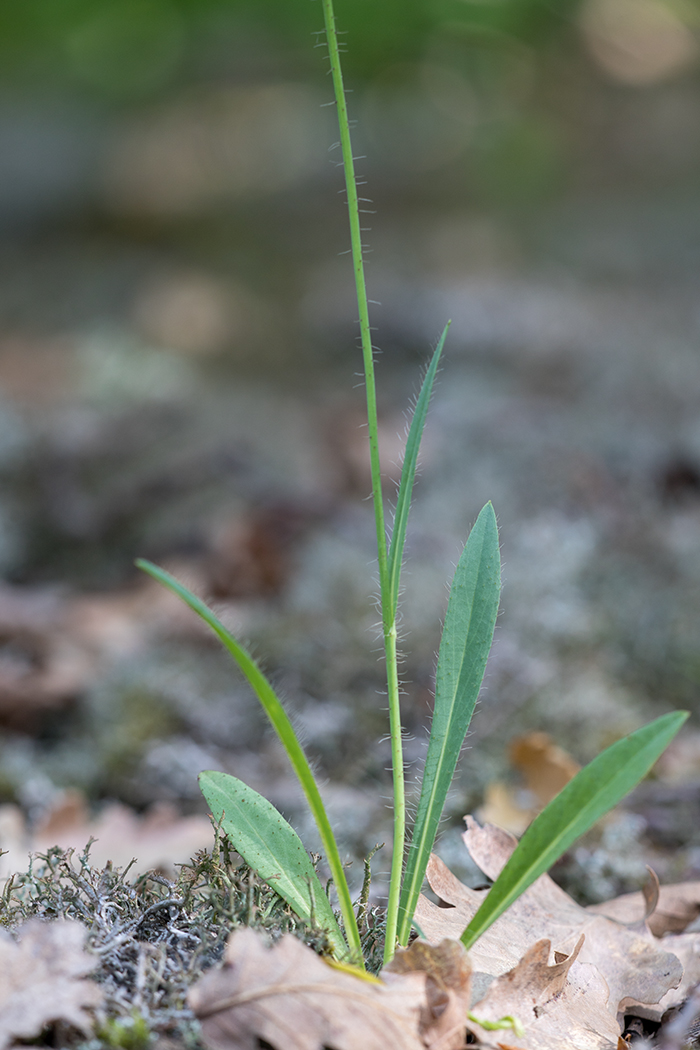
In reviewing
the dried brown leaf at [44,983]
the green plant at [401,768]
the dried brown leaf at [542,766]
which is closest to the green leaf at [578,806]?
the green plant at [401,768]

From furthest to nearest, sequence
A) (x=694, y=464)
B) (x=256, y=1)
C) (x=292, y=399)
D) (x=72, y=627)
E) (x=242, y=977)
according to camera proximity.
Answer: (x=256, y=1)
(x=292, y=399)
(x=694, y=464)
(x=72, y=627)
(x=242, y=977)

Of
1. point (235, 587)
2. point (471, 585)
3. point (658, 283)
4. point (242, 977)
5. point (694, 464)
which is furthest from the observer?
point (658, 283)

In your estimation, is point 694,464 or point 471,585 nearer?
point 471,585

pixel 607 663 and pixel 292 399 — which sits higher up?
pixel 607 663

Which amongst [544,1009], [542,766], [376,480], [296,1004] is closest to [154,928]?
[296,1004]

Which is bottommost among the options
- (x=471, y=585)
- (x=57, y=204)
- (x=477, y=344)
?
(x=57, y=204)

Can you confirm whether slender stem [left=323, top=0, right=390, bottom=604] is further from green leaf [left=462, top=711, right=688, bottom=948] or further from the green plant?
green leaf [left=462, top=711, right=688, bottom=948]

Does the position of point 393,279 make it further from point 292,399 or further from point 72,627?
point 72,627

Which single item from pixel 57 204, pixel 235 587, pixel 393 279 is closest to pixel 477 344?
pixel 393 279
